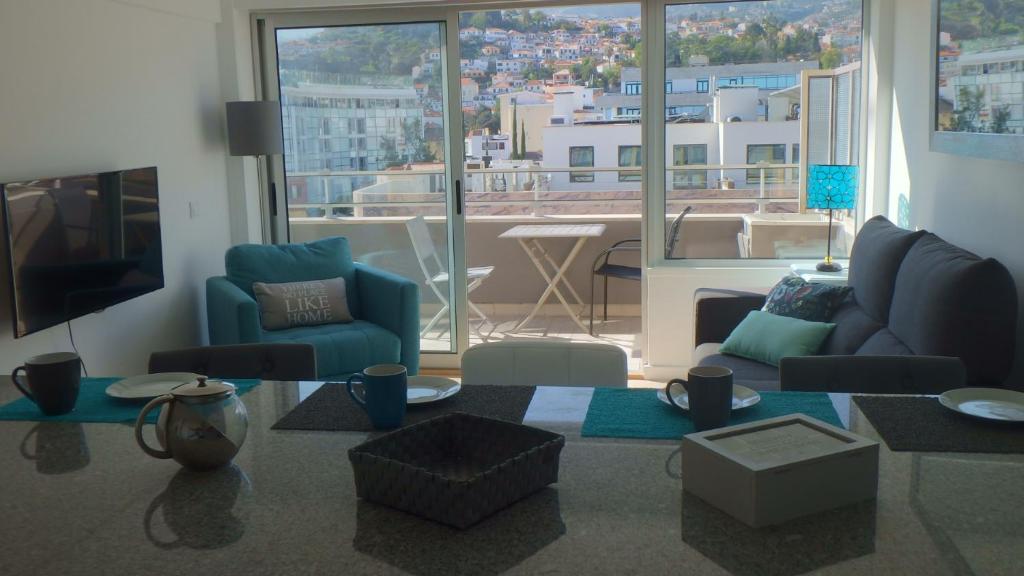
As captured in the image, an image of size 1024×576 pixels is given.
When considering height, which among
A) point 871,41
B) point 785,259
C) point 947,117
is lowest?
point 785,259

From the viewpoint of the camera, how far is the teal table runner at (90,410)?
75.4 inches

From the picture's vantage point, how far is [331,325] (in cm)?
505

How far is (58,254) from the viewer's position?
3879 mm

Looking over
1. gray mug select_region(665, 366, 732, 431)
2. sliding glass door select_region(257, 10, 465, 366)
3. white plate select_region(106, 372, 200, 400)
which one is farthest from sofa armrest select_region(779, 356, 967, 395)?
sliding glass door select_region(257, 10, 465, 366)

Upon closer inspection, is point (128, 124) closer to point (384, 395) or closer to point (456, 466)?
point (384, 395)

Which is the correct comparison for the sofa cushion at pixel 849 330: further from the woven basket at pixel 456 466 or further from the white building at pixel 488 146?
the white building at pixel 488 146

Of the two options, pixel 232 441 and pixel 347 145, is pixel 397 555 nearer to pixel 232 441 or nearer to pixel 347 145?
pixel 232 441

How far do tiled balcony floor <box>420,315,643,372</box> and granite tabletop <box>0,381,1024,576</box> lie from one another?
4.72 m

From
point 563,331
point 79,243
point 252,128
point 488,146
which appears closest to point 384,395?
point 79,243

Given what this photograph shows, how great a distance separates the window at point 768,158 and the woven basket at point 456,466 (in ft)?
14.2

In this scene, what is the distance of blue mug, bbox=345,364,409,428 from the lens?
177cm

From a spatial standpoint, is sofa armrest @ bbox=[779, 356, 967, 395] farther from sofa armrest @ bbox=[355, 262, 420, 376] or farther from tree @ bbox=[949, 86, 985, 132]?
sofa armrest @ bbox=[355, 262, 420, 376]

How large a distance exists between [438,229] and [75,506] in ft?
14.8

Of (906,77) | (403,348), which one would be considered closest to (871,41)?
(906,77)
